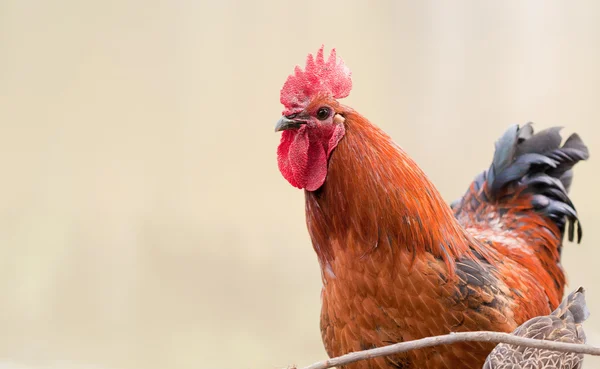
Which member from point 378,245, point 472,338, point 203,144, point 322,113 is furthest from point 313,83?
point 203,144

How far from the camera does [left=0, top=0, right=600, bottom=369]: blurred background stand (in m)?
3.26

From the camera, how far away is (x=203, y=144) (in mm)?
3373

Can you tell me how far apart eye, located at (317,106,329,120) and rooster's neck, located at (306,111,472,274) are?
7cm

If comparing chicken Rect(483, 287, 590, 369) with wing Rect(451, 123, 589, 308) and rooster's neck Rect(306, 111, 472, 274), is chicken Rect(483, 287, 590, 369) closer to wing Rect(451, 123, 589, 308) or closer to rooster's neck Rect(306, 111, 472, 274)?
rooster's neck Rect(306, 111, 472, 274)

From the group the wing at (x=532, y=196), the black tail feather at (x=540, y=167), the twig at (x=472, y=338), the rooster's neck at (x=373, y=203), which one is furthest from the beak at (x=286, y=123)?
the black tail feather at (x=540, y=167)

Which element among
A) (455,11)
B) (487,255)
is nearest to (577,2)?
(455,11)

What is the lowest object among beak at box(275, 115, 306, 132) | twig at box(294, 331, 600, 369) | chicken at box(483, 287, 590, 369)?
chicken at box(483, 287, 590, 369)

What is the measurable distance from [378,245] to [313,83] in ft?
1.67

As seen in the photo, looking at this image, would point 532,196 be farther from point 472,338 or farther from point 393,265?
point 472,338

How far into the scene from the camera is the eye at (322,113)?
1707 mm

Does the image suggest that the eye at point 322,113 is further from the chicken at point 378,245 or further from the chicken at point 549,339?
the chicken at point 549,339

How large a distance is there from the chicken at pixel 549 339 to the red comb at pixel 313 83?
2.77ft

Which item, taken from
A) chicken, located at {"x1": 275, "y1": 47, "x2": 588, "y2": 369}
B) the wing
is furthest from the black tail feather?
chicken, located at {"x1": 275, "y1": 47, "x2": 588, "y2": 369}

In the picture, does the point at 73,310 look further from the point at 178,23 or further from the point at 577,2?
the point at 577,2
